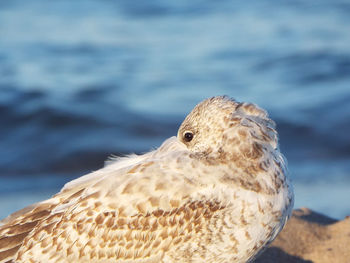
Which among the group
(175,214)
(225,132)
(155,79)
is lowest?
(175,214)

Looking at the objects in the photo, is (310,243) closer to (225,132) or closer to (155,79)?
(225,132)

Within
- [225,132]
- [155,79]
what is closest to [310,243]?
[225,132]

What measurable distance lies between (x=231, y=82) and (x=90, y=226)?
8.95m

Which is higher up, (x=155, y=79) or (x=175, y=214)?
(x=155, y=79)

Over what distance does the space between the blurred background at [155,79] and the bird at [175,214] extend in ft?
11.8

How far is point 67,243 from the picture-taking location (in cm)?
445

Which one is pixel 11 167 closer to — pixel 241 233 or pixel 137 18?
pixel 241 233

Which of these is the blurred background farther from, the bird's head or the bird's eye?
the bird's eye

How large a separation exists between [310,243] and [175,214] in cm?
202

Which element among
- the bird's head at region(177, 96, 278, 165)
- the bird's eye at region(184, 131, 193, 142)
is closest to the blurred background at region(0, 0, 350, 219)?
the bird's head at region(177, 96, 278, 165)

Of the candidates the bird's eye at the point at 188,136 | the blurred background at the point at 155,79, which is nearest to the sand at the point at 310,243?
the bird's eye at the point at 188,136

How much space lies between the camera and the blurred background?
1035 centimetres

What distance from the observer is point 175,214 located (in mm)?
4410

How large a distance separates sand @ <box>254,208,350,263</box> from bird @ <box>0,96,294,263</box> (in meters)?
1.28
